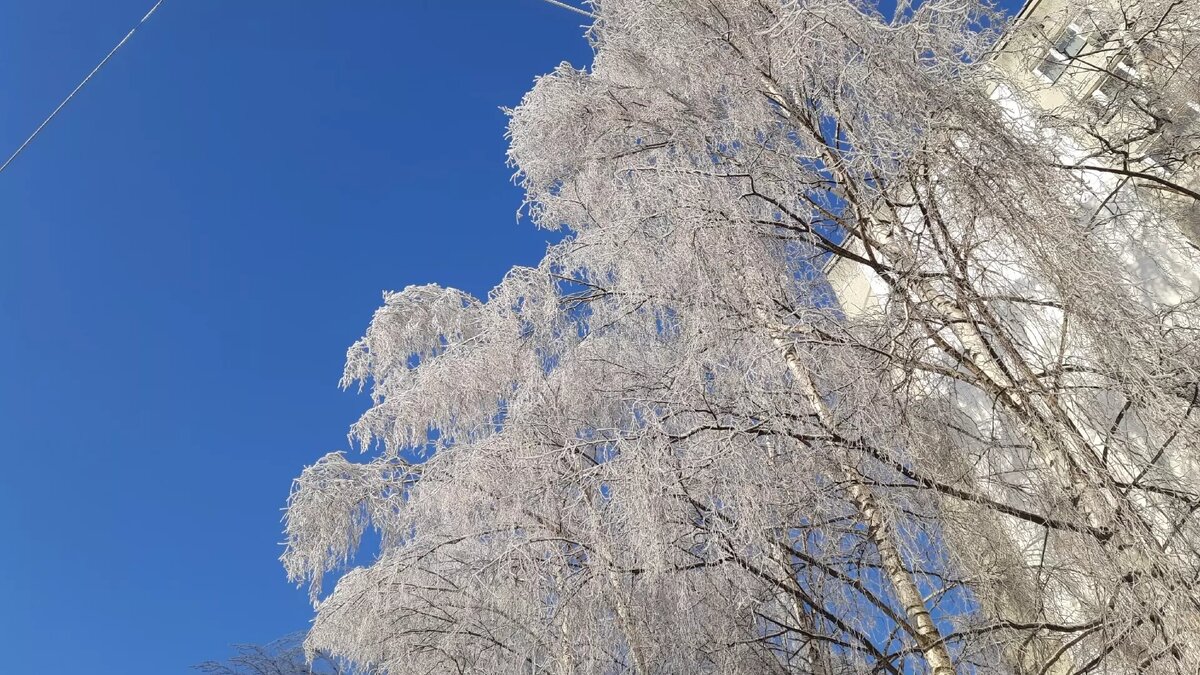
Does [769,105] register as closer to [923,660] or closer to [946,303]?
[946,303]

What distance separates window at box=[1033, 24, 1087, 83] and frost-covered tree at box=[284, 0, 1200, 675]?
1.69 ft

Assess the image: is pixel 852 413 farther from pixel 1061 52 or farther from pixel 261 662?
pixel 261 662

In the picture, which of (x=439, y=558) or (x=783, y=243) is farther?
(x=439, y=558)

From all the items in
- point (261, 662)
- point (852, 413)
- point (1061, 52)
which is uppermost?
point (1061, 52)

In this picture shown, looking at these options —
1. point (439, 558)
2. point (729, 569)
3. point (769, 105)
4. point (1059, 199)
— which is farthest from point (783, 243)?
point (439, 558)

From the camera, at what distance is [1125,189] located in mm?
6625

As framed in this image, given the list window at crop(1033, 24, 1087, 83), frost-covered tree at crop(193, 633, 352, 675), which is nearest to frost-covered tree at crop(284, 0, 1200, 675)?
window at crop(1033, 24, 1087, 83)

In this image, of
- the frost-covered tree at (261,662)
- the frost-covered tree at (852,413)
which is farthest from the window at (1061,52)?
the frost-covered tree at (261,662)

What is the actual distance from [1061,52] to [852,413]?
165 inches

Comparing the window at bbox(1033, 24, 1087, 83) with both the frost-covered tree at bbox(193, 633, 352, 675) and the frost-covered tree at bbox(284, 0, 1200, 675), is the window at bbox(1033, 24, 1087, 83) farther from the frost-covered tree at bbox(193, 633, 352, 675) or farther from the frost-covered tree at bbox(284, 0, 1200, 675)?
the frost-covered tree at bbox(193, 633, 352, 675)

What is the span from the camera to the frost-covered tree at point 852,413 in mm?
3600

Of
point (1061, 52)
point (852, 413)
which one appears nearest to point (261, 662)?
point (852, 413)

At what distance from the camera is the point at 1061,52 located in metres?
6.73

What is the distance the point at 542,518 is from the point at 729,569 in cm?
102
